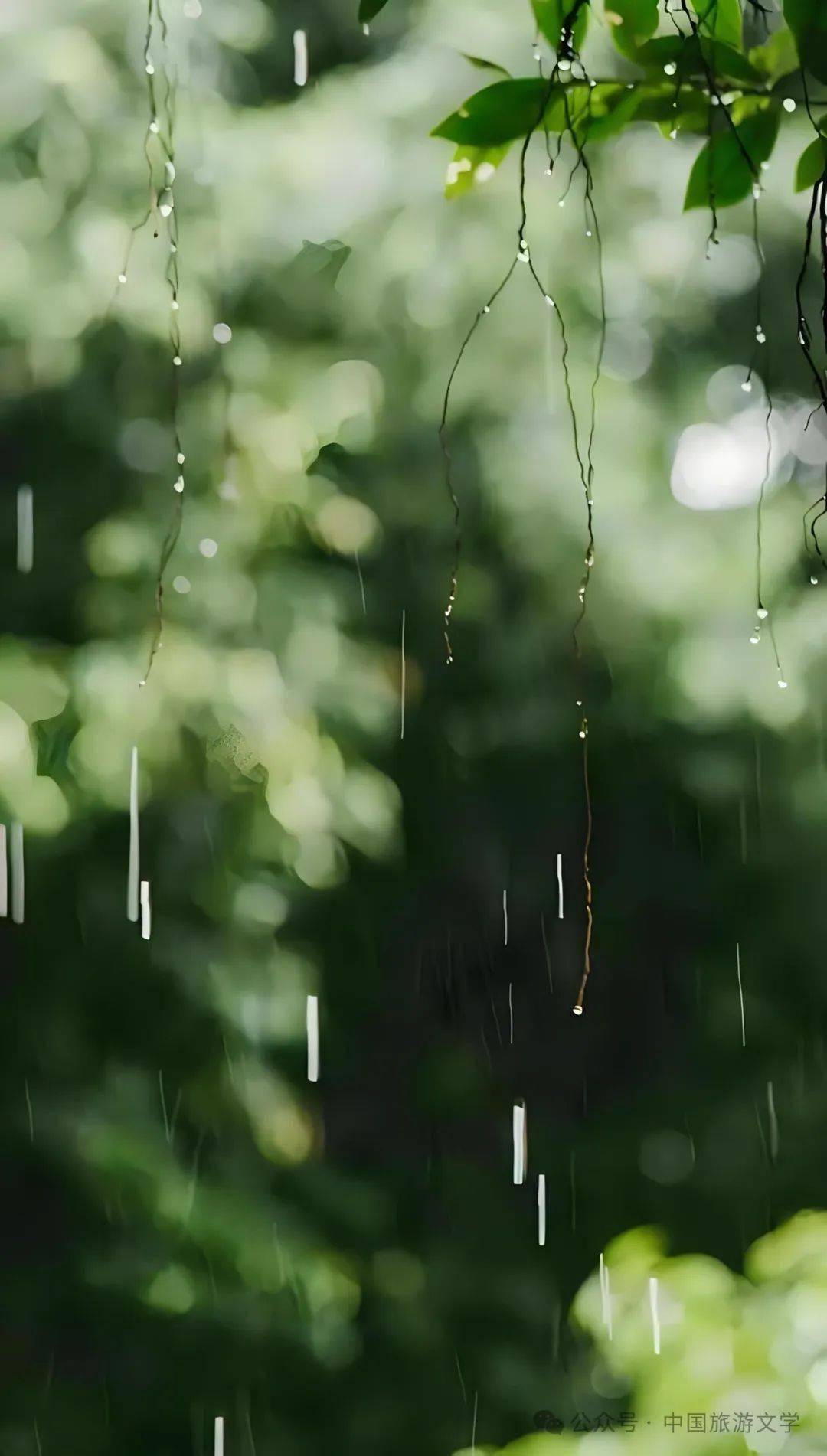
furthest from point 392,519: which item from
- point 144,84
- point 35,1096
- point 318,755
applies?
point 35,1096

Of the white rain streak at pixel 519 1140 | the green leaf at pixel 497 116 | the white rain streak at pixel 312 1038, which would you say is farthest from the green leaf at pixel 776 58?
the white rain streak at pixel 519 1140

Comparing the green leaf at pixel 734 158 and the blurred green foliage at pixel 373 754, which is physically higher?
the green leaf at pixel 734 158

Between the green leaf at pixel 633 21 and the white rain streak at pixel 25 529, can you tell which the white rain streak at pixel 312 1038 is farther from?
the green leaf at pixel 633 21

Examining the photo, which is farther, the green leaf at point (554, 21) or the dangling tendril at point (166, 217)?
the dangling tendril at point (166, 217)

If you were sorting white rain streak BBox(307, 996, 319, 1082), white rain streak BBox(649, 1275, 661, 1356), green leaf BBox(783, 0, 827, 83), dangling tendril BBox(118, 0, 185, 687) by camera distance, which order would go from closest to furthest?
green leaf BBox(783, 0, 827, 83)
white rain streak BBox(649, 1275, 661, 1356)
dangling tendril BBox(118, 0, 185, 687)
white rain streak BBox(307, 996, 319, 1082)

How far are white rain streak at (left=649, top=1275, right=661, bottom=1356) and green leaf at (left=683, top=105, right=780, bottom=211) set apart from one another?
128 cm

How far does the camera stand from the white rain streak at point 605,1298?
1.58 m

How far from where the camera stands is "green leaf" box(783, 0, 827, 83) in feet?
1.88

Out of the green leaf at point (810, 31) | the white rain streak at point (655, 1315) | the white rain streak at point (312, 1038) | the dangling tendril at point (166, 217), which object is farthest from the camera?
the white rain streak at point (312, 1038)

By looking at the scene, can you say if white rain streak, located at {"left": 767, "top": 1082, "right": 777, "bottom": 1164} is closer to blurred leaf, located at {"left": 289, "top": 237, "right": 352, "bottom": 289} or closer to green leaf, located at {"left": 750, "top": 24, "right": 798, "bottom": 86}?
blurred leaf, located at {"left": 289, "top": 237, "right": 352, "bottom": 289}

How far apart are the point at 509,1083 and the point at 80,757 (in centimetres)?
78

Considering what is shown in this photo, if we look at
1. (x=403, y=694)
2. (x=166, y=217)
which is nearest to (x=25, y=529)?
(x=166, y=217)

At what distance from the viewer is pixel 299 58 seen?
164 cm

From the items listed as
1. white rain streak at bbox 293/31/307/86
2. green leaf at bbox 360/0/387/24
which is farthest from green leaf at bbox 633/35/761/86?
white rain streak at bbox 293/31/307/86
